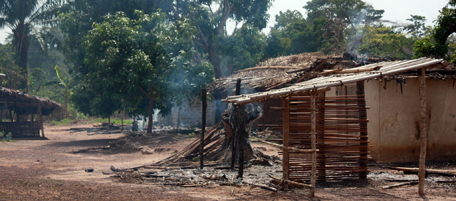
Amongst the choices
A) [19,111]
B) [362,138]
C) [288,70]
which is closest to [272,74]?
[288,70]

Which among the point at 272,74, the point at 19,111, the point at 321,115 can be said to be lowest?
the point at 321,115

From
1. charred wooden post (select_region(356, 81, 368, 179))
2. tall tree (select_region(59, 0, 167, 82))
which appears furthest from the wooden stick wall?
tall tree (select_region(59, 0, 167, 82))

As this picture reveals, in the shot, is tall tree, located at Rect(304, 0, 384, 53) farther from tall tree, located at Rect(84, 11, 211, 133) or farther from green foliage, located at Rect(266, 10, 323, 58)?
tall tree, located at Rect(84, 11, 211, 133)

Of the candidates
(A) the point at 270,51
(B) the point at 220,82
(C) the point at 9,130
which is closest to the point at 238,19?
(A) the point at 270,51

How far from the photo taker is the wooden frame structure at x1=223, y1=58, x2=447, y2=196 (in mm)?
5551

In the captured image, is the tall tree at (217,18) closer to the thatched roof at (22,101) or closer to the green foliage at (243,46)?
the green foliage at (243,46)

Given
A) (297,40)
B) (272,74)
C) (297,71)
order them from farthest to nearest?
(297,40), (272,74), (297,71)

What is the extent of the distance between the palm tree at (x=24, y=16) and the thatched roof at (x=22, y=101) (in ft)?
21.9

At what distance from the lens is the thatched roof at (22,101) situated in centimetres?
1645

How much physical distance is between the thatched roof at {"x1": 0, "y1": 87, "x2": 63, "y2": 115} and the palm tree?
6673 millimetres

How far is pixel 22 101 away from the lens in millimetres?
17750

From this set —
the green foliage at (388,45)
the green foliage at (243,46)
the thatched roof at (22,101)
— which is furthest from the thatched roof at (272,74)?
the thatched roof at (22,101)

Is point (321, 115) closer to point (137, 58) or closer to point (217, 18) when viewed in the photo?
point (137, 58)

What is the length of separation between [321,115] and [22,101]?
16522mm
